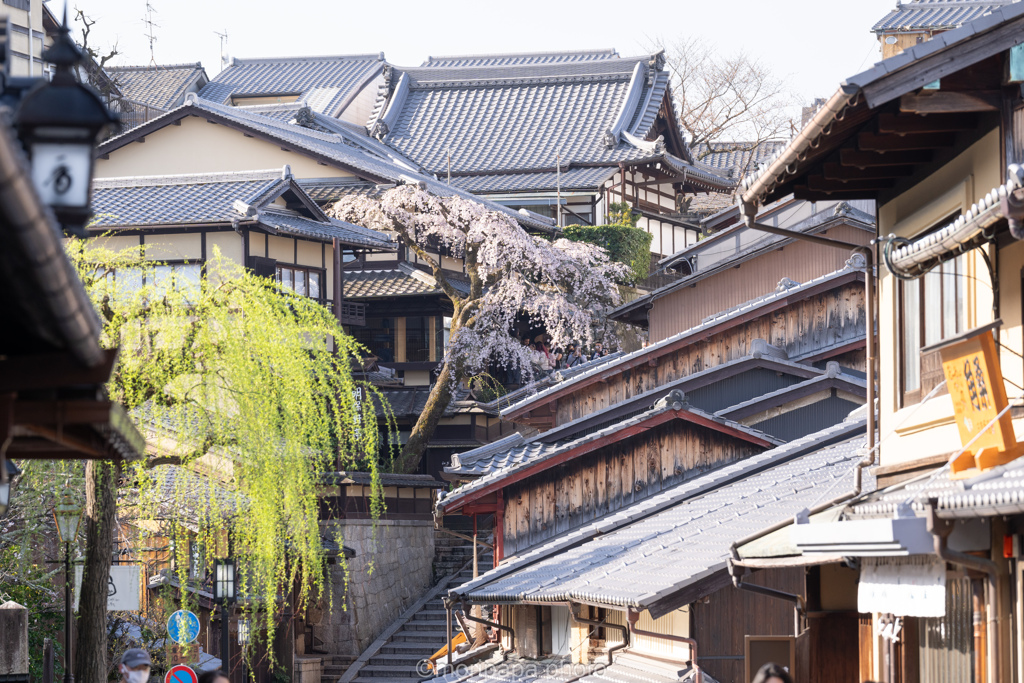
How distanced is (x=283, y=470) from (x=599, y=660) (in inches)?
176

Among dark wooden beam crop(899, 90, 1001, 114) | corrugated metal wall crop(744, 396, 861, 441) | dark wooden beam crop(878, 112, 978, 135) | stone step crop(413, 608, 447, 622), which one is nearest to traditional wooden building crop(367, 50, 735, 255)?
stone step crop(413, 608, 447, 622)

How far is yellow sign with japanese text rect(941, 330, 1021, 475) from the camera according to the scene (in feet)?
21.6

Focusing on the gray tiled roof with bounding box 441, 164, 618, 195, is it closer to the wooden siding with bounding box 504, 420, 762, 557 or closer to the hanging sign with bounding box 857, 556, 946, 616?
the wooden siding with bounding box 504, 420, 762, 557

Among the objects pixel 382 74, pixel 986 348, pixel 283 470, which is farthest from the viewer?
pixel 382 74

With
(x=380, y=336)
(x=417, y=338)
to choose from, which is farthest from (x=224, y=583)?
(x=380, y=336)

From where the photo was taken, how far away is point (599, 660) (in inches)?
586

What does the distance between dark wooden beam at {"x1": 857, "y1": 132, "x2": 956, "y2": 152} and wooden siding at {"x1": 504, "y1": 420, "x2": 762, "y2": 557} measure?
961 cm

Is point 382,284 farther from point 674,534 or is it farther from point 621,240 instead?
point 674,534

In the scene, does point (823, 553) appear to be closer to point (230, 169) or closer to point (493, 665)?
point (493, 665)

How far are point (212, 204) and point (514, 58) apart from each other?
95.2 ft

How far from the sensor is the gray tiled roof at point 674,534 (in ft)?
39.6

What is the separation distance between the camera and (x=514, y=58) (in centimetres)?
5538

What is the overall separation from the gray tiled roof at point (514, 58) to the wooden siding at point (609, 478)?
37.8 meters

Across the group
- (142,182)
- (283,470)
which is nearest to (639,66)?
(142,182)
